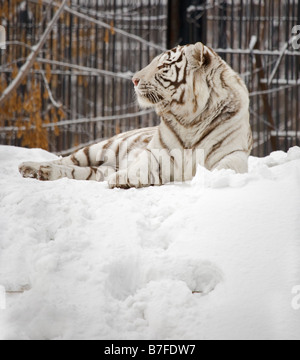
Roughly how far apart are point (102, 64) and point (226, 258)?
4.44 meters

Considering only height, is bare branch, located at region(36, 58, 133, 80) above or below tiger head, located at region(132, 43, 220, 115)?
above

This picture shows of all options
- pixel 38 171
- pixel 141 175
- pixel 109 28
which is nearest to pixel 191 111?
pixel 141 175

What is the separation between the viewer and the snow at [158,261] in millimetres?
1731

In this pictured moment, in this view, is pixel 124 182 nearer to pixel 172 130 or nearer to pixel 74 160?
pixel 172 130

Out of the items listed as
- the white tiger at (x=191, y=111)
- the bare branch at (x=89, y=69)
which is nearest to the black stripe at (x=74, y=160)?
the white tiger at (x=191, y=111)

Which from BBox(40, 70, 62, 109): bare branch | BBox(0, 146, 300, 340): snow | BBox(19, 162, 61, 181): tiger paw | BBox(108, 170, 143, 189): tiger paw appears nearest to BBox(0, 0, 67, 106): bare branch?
BBox(40, 70, 62, 109): bare branch

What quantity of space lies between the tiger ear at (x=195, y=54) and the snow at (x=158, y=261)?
76cm

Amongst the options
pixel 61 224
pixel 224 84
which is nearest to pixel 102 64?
pixel 224 84

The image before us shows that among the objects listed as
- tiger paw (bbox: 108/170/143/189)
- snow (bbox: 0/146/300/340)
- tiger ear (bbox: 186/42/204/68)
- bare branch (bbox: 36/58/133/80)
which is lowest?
snow (bbox: 0/146/300/340)

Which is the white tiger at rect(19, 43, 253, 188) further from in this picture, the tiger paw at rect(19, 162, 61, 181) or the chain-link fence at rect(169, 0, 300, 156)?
the chain-link fence at rect(169, 0, 300, 156)

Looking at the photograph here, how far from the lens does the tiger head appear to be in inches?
122

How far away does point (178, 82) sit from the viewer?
3.13 meters

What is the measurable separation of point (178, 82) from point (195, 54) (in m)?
0.18
